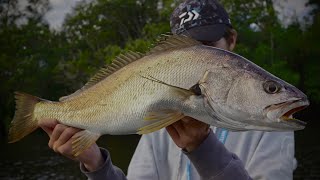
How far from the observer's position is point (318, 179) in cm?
1552

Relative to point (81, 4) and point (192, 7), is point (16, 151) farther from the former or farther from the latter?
point (192, 7)

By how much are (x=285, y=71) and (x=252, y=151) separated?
3135 centimetres

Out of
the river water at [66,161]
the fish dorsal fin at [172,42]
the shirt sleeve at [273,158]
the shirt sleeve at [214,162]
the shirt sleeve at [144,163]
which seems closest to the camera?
the fish dorsal fin at [172,42]

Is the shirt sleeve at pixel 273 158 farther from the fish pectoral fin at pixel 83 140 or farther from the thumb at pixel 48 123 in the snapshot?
the thumb at pixel 48 123

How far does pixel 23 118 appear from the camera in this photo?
3104 mm

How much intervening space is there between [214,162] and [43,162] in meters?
21.0

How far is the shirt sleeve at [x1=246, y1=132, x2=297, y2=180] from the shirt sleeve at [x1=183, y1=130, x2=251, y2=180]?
40 centimetres

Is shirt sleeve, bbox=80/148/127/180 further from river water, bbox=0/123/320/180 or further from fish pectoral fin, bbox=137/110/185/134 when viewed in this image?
river water, bbox=0/123/320/180

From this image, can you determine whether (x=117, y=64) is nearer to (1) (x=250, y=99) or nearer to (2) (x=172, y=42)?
(2) (x=172, y=42)

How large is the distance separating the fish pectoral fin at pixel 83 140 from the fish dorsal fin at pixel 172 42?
0.63 metres

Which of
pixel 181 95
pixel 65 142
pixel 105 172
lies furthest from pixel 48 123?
pixel 181 95

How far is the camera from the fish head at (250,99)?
2275 mm

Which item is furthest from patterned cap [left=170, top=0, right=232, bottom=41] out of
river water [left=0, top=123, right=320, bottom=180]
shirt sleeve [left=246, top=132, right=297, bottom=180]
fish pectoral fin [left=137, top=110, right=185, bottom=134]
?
river water [left=0, top=123, right=320, bottom=180]

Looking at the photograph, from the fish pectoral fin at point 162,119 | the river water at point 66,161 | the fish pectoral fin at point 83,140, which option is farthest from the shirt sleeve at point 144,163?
the river water at point 66,161
